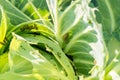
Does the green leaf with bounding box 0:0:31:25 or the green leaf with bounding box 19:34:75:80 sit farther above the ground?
the green leaf with bounding box 0:0:31:25

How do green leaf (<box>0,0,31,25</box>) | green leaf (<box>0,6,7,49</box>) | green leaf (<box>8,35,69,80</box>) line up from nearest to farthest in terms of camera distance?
1. green leaf (<box>8,35,69,80</box>)
2. green leaf (<box>0,6,7,49</box>)
3. green leaf (<box>0,0,31,25</box>)

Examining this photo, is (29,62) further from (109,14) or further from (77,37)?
(109,14)

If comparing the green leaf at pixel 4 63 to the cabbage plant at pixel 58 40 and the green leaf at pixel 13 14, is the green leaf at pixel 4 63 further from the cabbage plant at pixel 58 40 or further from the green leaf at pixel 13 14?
the green leaf at pixel 13 14

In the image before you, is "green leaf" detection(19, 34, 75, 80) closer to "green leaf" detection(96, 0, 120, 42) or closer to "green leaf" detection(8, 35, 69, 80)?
"green leaf" detection(8, 35, 69, 80)

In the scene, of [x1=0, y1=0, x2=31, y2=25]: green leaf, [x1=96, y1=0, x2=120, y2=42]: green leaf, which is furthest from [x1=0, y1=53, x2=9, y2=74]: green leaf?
[x1=96, y1=0, x2=120, y2=42]: green leaf

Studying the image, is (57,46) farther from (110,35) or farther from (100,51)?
(110,35)

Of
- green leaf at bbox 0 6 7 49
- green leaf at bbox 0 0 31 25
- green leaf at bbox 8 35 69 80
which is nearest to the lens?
green leaf at bbox 8 35 69 80

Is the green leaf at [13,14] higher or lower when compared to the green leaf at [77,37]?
higher

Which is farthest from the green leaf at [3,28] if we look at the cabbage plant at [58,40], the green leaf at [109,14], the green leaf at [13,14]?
the green leaf at [109,14]

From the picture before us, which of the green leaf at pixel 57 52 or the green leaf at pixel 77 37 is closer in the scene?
the green leaf at pixel 57 52

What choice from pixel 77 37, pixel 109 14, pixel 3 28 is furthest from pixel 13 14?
pixel 109 14

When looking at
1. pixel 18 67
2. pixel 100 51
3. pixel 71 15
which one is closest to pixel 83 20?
pixel 71 15
